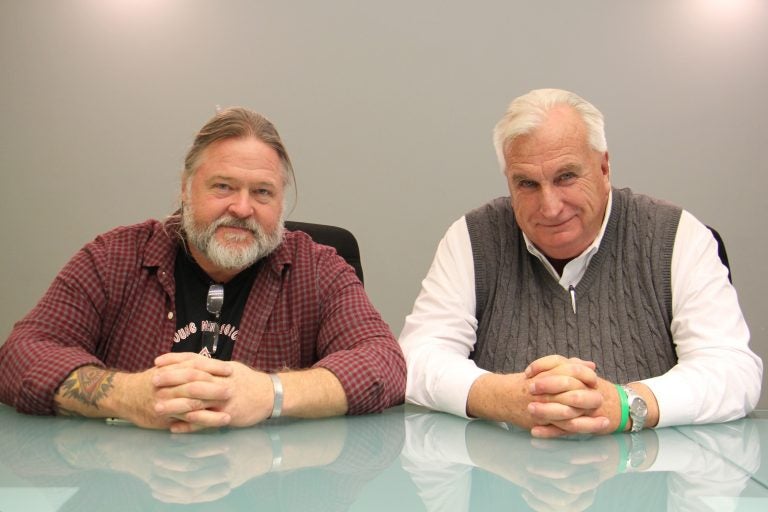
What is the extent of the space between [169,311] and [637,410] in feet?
3.67

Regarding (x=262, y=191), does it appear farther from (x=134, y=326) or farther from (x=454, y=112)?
(x=454, y=112)

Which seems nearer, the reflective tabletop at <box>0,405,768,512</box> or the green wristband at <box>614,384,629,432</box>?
the reflective tabletop at <box>0,405,768,512</box>

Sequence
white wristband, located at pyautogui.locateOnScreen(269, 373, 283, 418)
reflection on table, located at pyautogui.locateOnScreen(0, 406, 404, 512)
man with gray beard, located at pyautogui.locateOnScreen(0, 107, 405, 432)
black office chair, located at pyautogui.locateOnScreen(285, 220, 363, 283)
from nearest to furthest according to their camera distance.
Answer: reflection on table, located at pyautogui.locateOnScreen(0, 406, 404, 512), white wristband, located at pyautogui.locateOnScreen(269, 373, 283, 418), man with gray beard, located at pyautogui.locateOnScreen(0, 107, 405, 432), black office chair, located at pyautogui.locateOnScreen(285, 220, 363, 283)

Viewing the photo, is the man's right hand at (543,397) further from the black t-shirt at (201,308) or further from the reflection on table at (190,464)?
the black t-shirt at (201,308)

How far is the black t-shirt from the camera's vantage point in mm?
1982

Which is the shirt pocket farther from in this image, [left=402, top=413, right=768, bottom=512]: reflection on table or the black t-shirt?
[left=402, top=413, right=768, bottom=512]: reflection on table

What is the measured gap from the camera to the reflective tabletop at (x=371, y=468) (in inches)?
40.0

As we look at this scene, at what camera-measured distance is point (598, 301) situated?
2.05 metres

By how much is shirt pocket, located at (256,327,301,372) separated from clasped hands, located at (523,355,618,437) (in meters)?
0.67

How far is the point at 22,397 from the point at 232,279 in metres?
0.61

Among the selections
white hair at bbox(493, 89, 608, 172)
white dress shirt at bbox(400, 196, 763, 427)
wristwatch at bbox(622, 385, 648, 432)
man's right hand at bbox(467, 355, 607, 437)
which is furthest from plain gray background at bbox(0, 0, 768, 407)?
wristwatch at bbox(622, 385, 648, 432)

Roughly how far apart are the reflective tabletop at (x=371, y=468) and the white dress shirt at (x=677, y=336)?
100 mm

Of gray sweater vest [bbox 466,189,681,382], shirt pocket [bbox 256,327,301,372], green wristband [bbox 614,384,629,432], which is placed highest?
gray sweater vest [bbox 466,189,681,382]

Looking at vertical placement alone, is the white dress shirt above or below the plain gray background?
below
